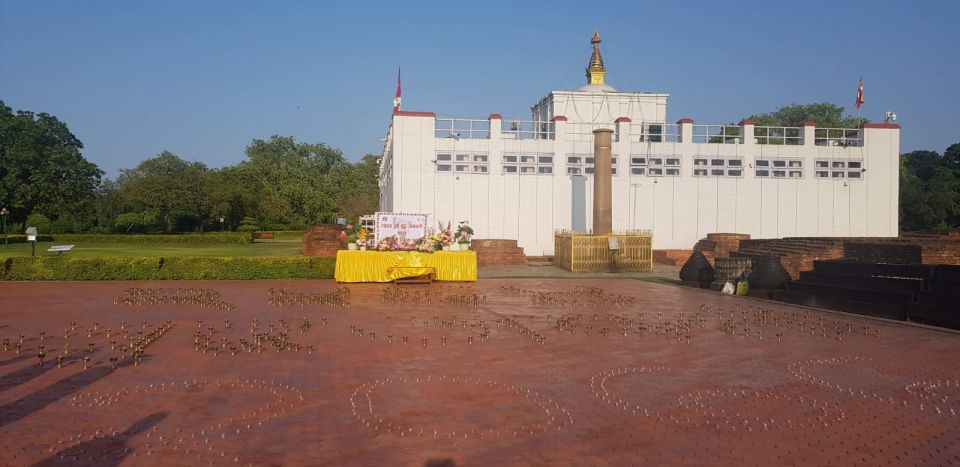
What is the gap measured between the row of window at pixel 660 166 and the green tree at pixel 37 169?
3732 cm

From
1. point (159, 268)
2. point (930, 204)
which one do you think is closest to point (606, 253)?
point (159, 268)

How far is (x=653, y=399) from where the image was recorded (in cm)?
712

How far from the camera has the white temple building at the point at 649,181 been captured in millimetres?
32312

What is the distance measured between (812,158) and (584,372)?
101ft

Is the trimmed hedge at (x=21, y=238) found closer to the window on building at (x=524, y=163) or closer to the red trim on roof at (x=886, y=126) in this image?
the window on building at (x=524, y=163)

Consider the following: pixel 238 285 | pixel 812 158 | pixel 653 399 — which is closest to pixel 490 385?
pixel 653 399

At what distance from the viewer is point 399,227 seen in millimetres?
22078

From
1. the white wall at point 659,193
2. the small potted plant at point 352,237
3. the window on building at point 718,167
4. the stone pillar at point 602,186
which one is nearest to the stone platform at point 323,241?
the small potted plant at point 352,237

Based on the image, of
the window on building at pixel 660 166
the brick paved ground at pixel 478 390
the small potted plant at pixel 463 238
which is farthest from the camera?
Answer: the window on building at pixel 660 166

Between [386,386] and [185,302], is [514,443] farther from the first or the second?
[185,302]

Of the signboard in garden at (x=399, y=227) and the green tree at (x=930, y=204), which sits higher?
the green tree at (x=930, y=204)

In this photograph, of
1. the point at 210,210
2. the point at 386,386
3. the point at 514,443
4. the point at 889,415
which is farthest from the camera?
the point at 210,210

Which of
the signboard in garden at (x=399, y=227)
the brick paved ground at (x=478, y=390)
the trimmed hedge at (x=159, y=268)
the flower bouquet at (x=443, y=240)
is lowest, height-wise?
the brick paved ground at (x=478, y=390)

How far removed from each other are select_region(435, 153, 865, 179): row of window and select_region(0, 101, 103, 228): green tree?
122ft
